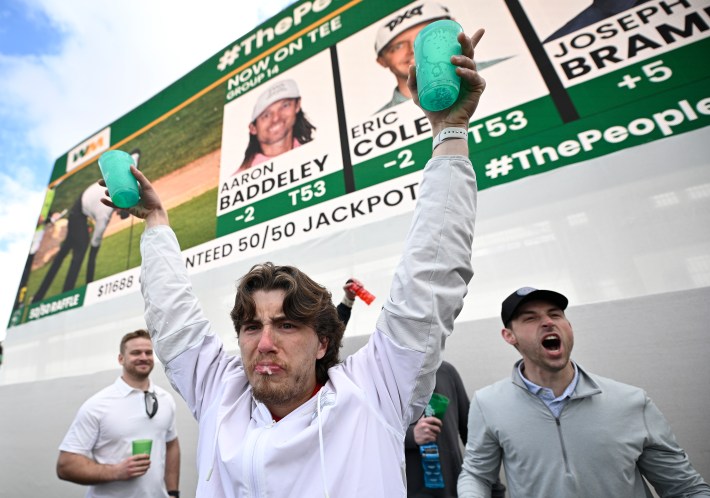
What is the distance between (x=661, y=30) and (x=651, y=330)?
5.01ft

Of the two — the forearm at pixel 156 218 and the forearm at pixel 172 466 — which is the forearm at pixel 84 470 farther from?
the forearm at pixel 156 218

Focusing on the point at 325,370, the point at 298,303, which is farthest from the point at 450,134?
the point at 325,370

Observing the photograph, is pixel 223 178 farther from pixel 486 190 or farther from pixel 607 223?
pixel 607 223

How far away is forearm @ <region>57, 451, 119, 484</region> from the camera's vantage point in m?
1.66

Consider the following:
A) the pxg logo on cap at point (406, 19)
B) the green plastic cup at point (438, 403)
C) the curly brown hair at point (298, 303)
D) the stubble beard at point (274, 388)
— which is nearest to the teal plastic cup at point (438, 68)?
the curly brown hair at point (298, 303)

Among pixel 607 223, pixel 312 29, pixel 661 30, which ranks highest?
pixel 312 29

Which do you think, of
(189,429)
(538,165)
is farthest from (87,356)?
(538,165)

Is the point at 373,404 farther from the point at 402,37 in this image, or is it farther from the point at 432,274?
the point at 402,37

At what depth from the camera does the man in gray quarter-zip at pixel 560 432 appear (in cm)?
101

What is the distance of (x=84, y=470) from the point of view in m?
1.66

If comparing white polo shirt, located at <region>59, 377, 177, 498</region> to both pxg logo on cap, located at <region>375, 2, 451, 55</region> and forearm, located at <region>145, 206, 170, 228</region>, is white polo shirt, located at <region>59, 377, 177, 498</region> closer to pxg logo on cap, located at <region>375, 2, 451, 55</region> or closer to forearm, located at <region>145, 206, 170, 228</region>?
forearm, located at <region>145, 206, 170, 228</region>

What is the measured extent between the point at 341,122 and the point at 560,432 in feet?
8.02

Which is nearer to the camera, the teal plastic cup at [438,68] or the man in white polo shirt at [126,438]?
the teal plastic cup at [438,68]

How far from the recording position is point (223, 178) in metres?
3.44
